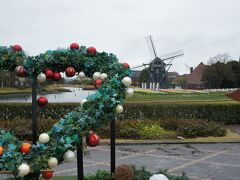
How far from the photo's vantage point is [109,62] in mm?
6555

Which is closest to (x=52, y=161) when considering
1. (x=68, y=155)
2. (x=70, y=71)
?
(x=68, y=155)

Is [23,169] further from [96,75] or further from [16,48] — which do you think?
[16,48]

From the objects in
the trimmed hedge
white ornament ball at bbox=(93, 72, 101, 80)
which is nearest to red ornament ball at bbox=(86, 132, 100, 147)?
white ornament ball at bbox=(93, 72, 101, 80)

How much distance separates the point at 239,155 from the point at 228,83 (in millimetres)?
63941

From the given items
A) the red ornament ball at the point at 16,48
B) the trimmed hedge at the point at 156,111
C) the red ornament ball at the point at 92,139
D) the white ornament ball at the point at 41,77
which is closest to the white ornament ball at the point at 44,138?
the red ornament ball at the point at 92,139

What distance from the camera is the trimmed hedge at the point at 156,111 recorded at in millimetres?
16844

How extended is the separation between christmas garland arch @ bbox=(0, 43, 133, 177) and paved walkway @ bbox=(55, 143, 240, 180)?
11.8 ft

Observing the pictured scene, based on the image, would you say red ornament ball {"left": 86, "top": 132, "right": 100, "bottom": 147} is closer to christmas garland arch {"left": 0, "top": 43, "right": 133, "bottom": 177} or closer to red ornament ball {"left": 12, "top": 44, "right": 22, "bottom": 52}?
christmas garland arch {"left": 0, "top": 43, "right": 133, "bottom": 177}

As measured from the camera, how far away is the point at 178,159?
1113 centimetres

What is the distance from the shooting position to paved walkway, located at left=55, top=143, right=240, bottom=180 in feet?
31.0

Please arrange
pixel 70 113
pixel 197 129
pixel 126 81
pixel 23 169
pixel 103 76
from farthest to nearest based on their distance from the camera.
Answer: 1. pixel 197 129
2. pixel 103 76
3. pixel 126 81
4. pixel 70 113
5. pixel 23 169

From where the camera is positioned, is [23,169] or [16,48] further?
[16,48]

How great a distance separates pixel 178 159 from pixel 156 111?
21.8 feet

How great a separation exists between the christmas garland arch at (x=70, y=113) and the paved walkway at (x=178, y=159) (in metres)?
3.58
